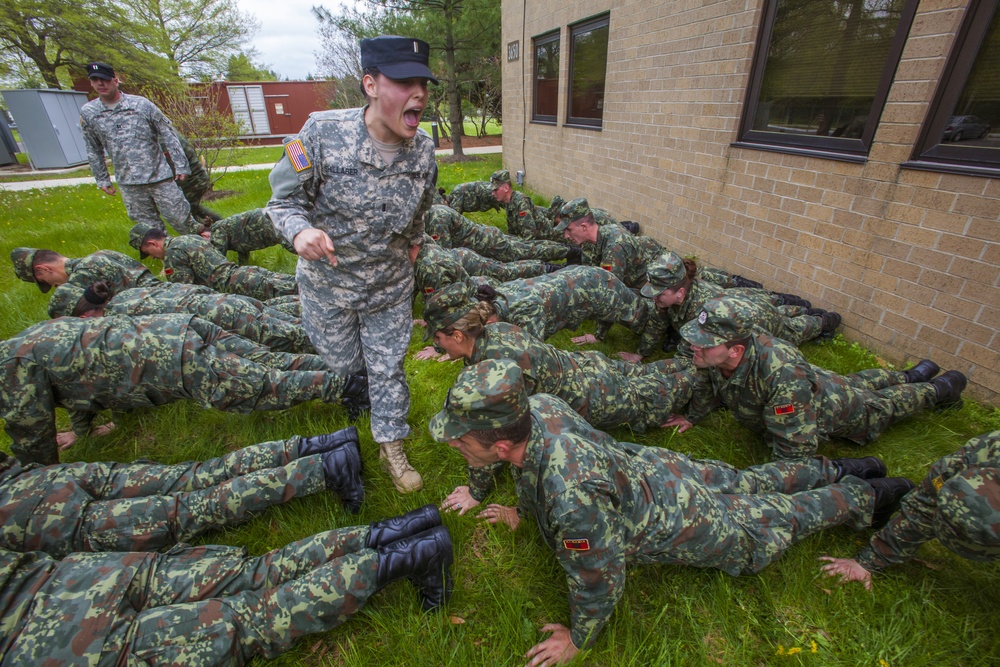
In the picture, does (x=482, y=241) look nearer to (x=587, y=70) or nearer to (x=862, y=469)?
(x=587, y=70)

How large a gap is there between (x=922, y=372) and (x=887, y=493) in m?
1.43

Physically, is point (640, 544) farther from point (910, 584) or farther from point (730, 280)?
point (730, 280)

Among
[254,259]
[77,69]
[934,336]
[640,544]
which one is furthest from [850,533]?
[77,69]

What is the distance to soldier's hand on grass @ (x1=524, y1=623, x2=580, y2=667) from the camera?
5.59 feet

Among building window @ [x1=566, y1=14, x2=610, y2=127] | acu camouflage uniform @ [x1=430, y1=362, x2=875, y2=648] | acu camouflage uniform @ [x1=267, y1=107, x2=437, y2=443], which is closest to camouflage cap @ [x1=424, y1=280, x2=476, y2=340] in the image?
acu camouflage uniform @ [x1=267, y1=107, x2=437, y2=443]

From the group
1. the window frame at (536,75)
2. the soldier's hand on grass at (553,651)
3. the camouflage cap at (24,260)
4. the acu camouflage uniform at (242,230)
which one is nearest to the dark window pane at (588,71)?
the window frame at (536,75)

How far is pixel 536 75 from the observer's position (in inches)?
344

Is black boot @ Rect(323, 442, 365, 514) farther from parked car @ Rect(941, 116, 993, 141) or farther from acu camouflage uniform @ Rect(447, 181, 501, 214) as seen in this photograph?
acu camouflage uniform @ Rect(447, 181, 501, 214)

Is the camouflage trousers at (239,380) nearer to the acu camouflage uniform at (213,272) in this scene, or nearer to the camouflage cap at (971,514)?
the acu camouflage uniform at (213,272)

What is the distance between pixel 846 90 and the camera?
11.6ft

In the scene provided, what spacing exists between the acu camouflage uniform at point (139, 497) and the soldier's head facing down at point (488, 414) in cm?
103

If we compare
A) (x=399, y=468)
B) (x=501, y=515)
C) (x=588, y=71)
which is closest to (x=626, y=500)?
(x=501, y=515)

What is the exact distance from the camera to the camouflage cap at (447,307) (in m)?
2.33

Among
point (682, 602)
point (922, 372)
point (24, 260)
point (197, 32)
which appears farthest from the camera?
point (197, 32)
